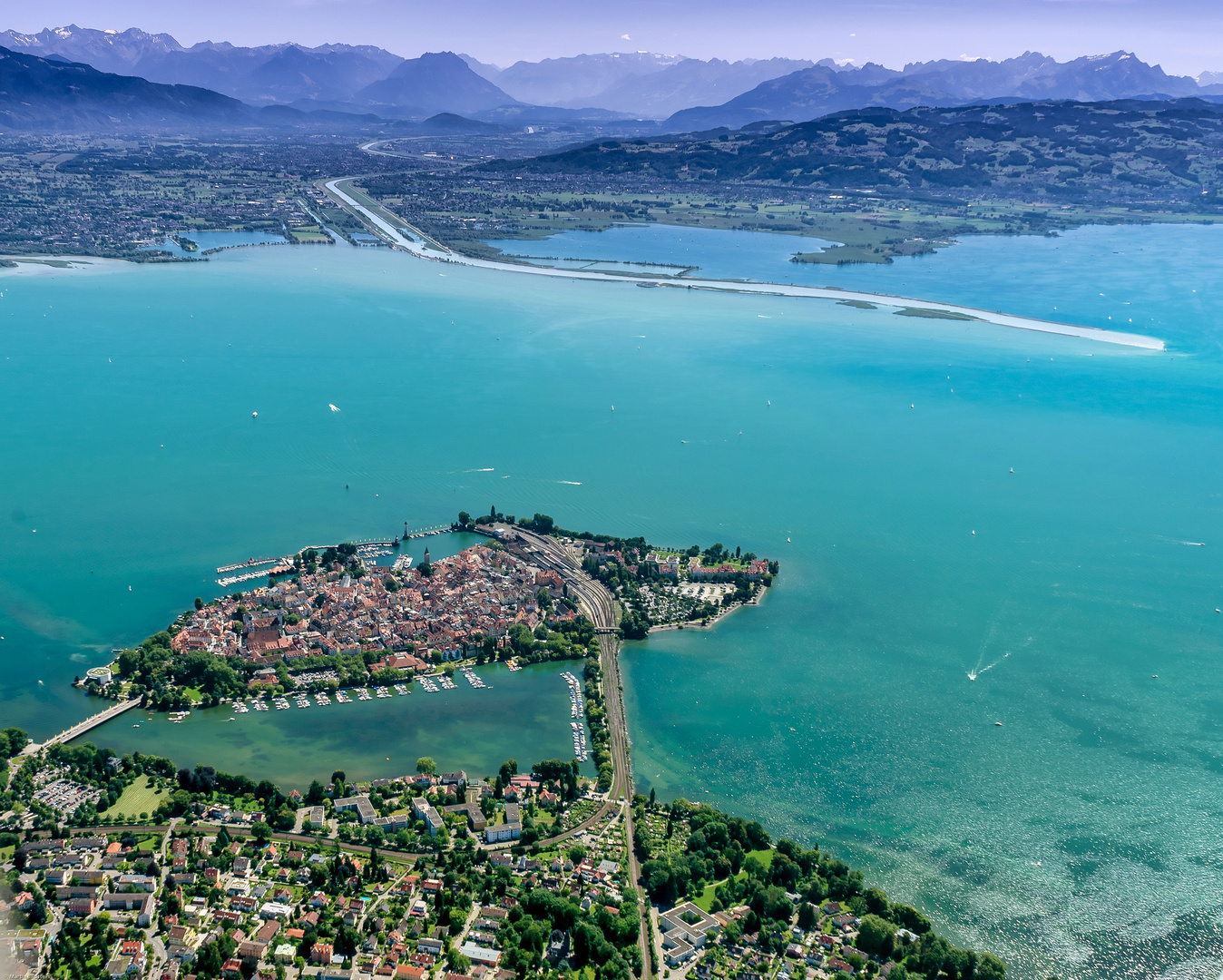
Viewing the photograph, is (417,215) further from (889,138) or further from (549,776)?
(549,776)

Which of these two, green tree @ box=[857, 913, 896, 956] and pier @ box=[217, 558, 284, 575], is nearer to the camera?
green tree @ box=[857, 913, 896, 956]

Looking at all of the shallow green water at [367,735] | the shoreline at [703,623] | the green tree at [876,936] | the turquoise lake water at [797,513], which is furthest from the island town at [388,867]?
the shoreline at [703,623]

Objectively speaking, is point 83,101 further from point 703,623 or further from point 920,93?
point 703,623

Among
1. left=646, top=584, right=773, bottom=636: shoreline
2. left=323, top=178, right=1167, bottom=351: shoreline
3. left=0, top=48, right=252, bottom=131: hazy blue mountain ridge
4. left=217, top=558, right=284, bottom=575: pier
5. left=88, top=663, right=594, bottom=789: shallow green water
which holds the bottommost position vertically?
left=88, top=663, right=594, bottom=789: shallow green water

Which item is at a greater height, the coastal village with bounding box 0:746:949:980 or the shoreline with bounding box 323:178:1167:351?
the shoreline with bounding box 323:178:1167:351

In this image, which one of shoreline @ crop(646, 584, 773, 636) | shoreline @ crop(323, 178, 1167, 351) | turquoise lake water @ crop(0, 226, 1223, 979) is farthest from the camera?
shoreline @ crop(323, 178, 1167, 351)

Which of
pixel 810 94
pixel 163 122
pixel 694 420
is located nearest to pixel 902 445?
pixel 694 420

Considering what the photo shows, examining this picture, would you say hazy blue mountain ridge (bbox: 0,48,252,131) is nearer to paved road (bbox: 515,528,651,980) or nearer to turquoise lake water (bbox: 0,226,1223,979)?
turquoise lake water (bbox: 0,226,1223,979)

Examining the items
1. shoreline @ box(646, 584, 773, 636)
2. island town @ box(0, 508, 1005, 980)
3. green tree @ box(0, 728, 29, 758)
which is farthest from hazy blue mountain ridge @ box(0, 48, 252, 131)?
shoreline @ box(646, 584, 773, 636)
